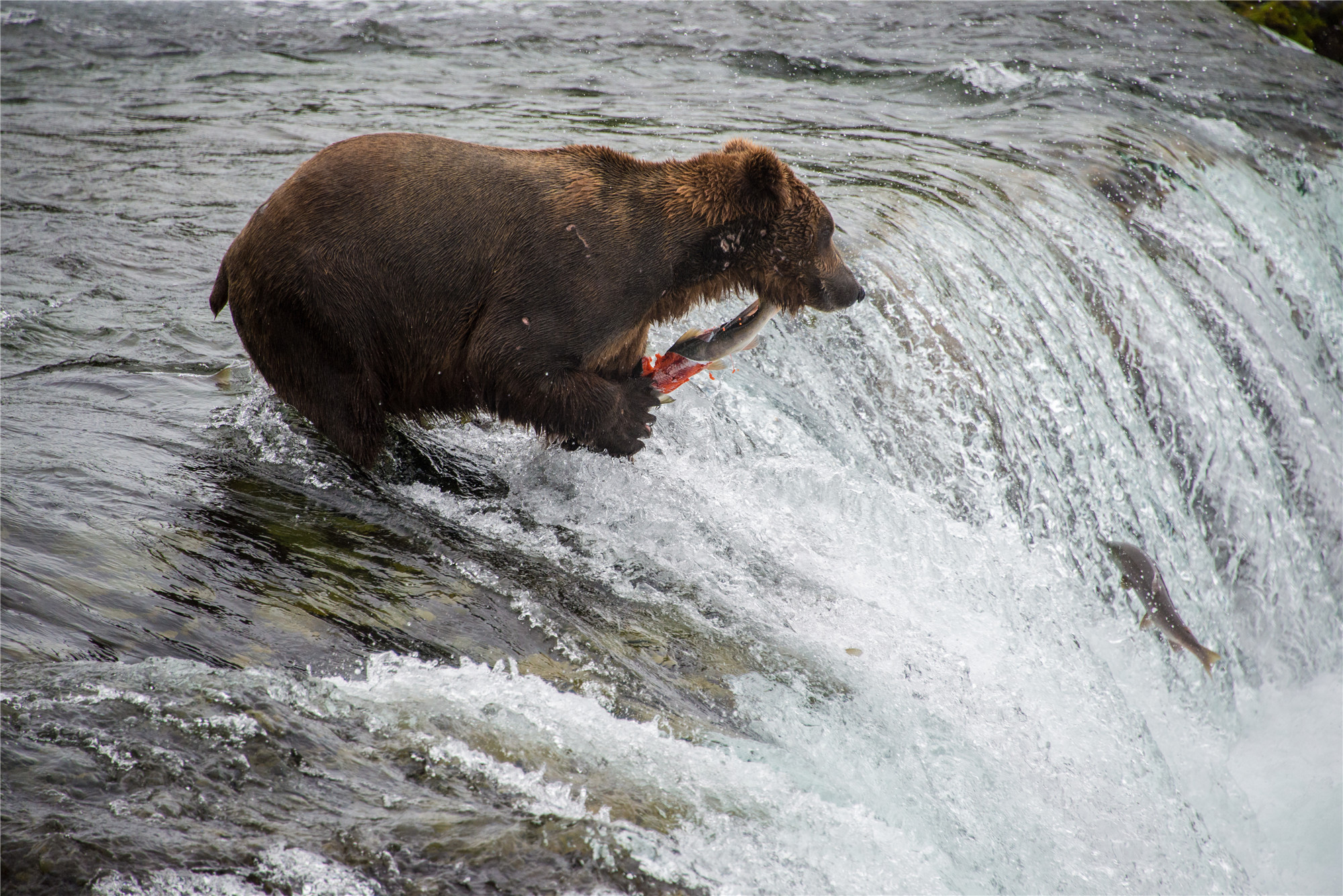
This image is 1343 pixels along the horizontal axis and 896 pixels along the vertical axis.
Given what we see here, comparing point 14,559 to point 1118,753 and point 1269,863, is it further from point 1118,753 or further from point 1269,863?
point 1269,863

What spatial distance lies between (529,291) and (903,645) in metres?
1.88

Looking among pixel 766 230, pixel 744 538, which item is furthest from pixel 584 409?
pixel 766 230

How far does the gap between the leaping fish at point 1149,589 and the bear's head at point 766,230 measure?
8.53 feet

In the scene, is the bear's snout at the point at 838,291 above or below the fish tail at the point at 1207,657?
above

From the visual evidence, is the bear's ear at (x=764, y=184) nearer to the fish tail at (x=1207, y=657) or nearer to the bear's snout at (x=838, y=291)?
the bear's snout at (x=838, y=291)

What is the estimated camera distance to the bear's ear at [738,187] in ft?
12.6

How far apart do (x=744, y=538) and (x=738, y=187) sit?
137 centimetres

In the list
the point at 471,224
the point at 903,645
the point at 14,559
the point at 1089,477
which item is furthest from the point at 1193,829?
the point at 14,559

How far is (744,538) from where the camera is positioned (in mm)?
4012

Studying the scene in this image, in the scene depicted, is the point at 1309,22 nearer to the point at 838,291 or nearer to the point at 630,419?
the point at 838,291

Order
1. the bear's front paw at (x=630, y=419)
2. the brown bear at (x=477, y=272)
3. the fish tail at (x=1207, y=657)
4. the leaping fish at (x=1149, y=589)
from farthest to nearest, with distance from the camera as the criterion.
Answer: the leaping fish at (x=1149, y=589) < the fish tail at (x=1207, y=657) < the bear's front paw at (x=630, y=419) < the brown bear at (x=477, y=272)

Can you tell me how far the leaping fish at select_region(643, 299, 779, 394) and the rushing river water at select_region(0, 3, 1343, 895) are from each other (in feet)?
1.32

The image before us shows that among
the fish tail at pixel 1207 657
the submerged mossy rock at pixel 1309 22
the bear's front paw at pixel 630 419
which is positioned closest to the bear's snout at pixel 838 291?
the bear's front paw at pixel 630 419

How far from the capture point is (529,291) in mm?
3598
